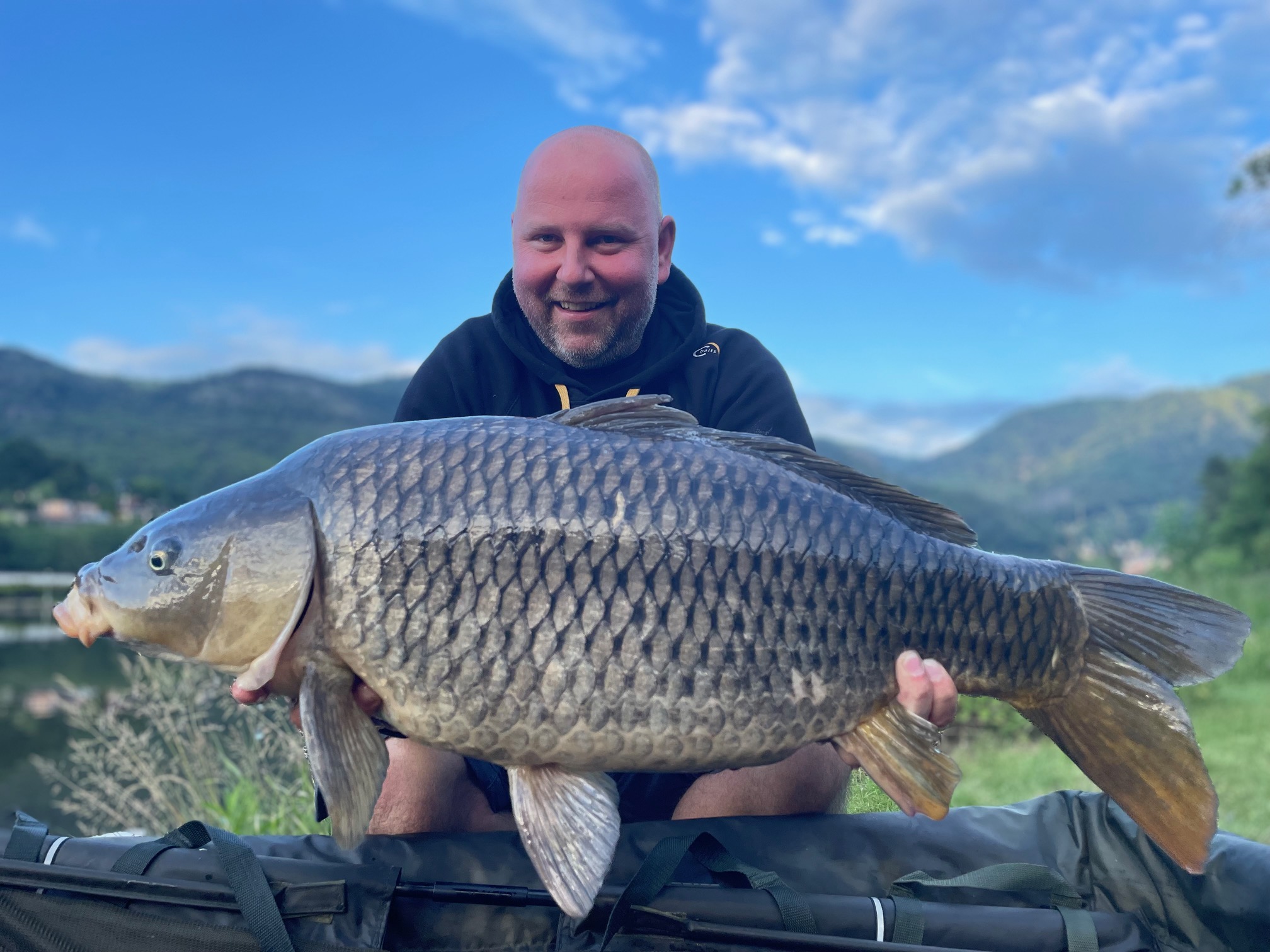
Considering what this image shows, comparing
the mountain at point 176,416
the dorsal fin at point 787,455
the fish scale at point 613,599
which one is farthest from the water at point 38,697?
the mountain at point 176,416

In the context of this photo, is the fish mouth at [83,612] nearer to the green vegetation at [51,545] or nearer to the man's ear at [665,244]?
the man's ear at [665,244]

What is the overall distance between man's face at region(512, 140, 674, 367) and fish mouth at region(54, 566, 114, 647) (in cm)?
106

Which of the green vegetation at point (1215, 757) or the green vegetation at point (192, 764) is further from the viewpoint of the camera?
the green vegetation at point (1215, 757)

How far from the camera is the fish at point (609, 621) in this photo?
1229 mm

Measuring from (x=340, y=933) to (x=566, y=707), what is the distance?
1.74 feet

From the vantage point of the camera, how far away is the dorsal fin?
55.7 inches

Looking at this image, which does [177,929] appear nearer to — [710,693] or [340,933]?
[340,933]

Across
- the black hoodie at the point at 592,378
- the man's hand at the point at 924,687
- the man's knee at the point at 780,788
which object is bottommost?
the man's knee at the point at 780,788

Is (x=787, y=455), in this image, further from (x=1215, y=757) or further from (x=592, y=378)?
(x=1215, y=757)

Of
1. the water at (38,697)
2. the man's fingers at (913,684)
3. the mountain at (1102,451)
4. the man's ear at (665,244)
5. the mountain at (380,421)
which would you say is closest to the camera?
the man's fingers at (913,684)

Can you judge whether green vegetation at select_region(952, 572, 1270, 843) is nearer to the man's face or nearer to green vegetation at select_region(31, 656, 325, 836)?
the man's face

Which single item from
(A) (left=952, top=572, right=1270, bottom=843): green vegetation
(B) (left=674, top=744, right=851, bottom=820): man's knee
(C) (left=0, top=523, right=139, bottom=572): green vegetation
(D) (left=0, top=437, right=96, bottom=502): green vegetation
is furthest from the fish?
(D) (left=0, top=437, right=96, bottom=502): green vegetation

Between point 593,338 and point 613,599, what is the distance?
96 centimetres

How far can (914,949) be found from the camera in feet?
4.35
